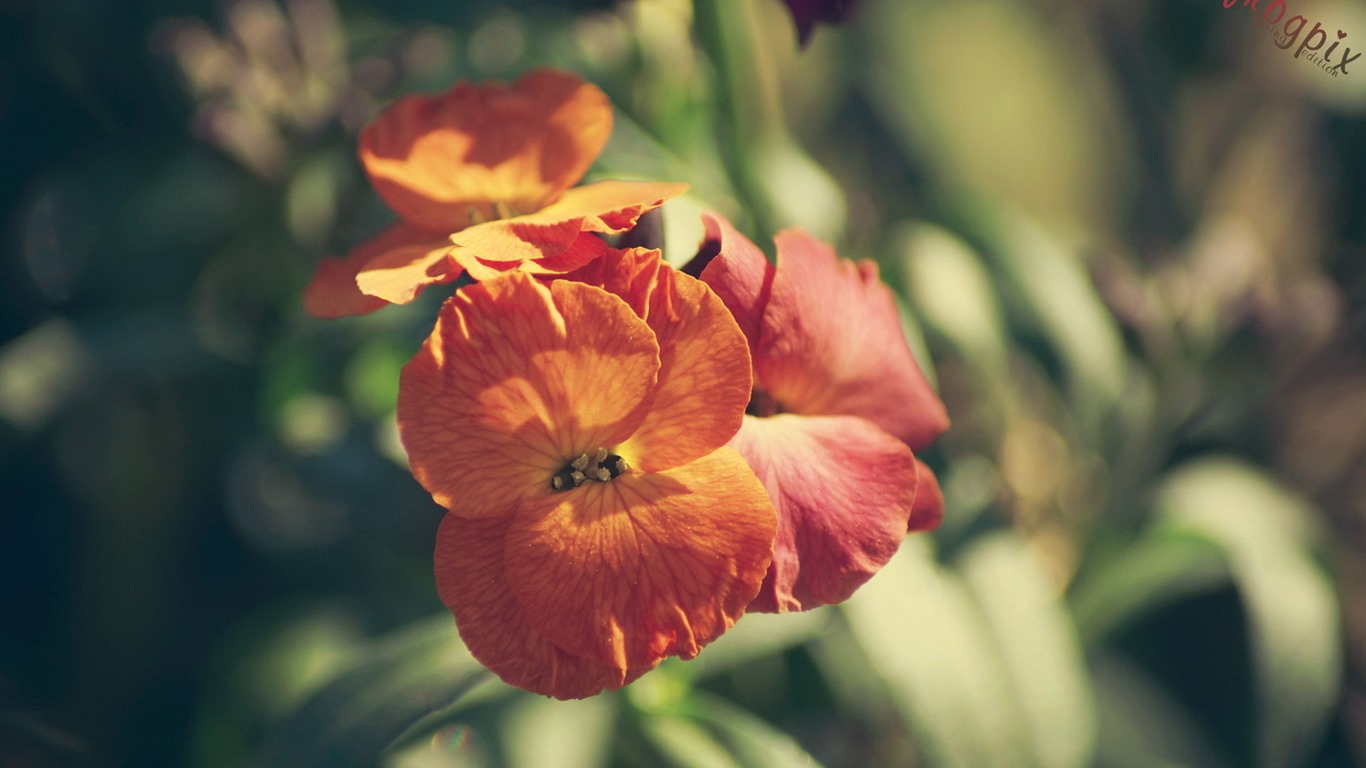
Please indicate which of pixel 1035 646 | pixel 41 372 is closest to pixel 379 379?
pixel 41 372

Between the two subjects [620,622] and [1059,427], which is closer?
[620,622]

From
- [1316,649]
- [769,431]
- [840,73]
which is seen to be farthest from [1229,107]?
[769,431]

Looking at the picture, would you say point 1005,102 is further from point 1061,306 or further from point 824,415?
point 824,415

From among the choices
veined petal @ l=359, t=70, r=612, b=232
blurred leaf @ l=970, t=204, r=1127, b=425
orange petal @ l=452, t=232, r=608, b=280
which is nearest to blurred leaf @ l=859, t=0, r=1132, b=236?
blurred leaf @ l=970, t=204, r=1127, b=425

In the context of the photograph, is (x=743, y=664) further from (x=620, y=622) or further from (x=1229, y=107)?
(x=1229, y=107)

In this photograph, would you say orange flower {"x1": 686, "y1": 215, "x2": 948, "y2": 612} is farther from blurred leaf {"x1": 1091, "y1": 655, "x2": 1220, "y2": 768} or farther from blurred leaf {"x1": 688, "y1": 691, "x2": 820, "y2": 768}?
blurred leaf {"x1": 1091, "y1": 655, "x2": 1220, "y2": 768}

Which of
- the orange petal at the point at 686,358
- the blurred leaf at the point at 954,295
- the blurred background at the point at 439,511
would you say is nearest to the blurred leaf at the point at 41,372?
the blurred background at the point at 439,511

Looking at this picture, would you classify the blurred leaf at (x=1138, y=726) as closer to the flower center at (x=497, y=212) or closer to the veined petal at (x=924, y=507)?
the veined petal at (x=924, y=507)
